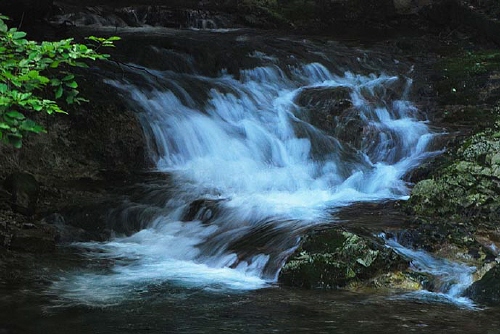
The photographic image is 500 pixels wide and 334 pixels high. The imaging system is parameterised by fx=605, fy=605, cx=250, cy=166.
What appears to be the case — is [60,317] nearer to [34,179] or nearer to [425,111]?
[34,179]

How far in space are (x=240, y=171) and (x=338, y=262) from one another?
4.34 m

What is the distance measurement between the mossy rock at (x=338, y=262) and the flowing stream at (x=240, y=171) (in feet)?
0.89

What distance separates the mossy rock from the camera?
618 cm

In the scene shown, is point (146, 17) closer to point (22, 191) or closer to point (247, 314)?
point (22, 191)

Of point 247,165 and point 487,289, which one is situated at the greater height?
point 247,165

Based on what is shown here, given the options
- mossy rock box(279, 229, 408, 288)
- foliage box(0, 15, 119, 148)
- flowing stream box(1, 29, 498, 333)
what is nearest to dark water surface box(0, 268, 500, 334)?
flowing stream box(1, 29, 498, 333)

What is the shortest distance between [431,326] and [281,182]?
5.49m

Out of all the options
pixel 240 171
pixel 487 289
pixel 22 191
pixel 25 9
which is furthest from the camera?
pixel 25 9

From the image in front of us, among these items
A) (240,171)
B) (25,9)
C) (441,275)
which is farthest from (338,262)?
(25,9)

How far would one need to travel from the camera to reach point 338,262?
629cm

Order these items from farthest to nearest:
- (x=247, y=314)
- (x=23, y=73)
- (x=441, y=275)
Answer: (x=441, y=275) < (x=247, y=314) < (x=23, y=73)

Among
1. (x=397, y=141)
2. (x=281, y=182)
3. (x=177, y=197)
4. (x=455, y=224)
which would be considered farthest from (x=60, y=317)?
(x=397, y=141)

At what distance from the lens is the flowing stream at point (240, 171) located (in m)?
5.65

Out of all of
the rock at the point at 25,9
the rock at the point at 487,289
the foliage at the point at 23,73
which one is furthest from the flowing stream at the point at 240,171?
the rock at the point at 25,9
